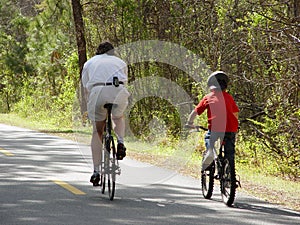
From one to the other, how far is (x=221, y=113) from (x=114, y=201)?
1953 millimetres

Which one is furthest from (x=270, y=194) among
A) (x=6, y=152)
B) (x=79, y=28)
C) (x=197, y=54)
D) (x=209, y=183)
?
(x=79, y=28)

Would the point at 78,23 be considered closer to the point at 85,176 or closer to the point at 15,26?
the point at 85,176

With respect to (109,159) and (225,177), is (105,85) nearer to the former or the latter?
(109,159)

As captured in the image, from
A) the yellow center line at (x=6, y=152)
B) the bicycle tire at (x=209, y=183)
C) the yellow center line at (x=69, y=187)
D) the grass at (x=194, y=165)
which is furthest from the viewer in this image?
the yellow center line at (x=6, y=152)

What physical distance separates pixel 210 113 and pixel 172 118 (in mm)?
14806

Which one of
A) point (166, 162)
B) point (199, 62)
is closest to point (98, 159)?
point (166, 162)

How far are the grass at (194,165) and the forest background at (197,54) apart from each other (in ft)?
2.62

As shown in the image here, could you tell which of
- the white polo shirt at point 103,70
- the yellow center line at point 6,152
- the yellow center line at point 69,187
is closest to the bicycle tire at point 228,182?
the white polo shirt at point 103,70

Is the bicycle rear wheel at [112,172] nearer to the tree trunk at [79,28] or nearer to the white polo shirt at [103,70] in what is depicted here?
the white polo shirt at [103,70]

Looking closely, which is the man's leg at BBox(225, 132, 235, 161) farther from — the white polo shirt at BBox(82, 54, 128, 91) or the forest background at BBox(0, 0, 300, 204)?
the forest background at BBox(0, 0, 300, 204)

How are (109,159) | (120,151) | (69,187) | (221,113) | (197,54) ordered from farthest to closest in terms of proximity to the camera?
(197,54), (69,187), (109,159), (120,151), (221,113)

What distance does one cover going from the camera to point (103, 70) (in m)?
9.84

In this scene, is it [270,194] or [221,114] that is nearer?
[221,114]

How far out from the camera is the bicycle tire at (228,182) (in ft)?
30.4
